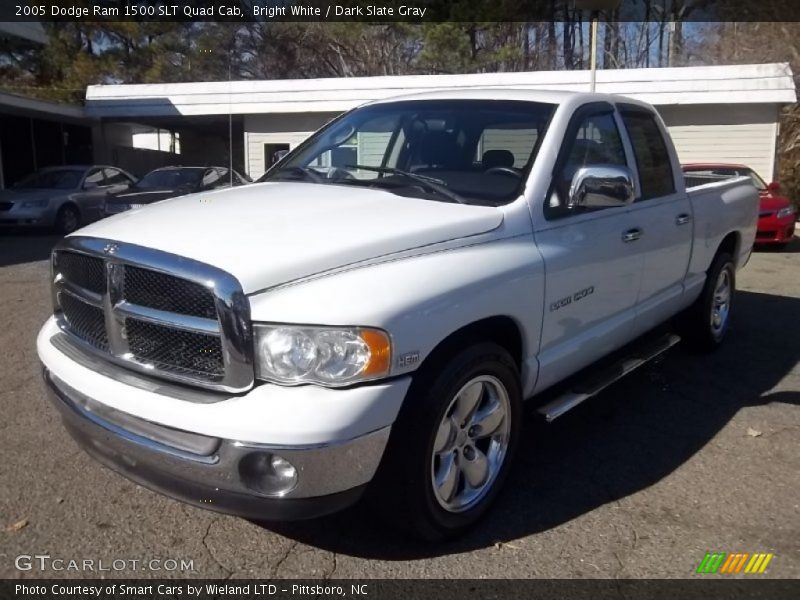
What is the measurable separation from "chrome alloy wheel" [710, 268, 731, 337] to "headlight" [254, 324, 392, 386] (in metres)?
4.23

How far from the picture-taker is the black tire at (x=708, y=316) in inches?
223

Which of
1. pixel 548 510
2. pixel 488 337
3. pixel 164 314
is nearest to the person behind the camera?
pixel 164 314

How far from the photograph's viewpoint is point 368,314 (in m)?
2.56

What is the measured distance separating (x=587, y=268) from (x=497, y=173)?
26.6 inches

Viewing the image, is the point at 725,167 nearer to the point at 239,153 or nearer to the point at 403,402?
the point at 403,402

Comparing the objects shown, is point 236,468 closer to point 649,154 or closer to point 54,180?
point 649,154

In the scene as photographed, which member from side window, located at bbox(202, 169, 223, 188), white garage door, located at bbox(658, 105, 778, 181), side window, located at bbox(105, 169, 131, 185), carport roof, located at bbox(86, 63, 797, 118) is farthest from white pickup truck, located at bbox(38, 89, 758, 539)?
white garage door, located at bbox(658, 105, 778, 181)

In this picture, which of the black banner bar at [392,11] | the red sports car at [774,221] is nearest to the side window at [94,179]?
the black banner bar at [392,11]

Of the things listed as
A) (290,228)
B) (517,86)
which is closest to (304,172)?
(290,228)

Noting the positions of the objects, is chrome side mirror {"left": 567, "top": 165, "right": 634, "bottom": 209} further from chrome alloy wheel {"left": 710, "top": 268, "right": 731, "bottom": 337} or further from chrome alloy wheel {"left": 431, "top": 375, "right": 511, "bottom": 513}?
chrome alloy wheel {"left": 710, "top": 268, "right": 731, "bottom": 337}

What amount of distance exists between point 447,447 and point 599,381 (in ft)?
4.60

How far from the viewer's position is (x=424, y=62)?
26375mm

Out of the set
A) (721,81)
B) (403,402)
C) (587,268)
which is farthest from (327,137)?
(721,81)

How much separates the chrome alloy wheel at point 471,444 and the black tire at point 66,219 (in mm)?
13600
